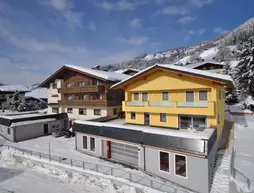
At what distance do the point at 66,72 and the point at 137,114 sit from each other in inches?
726

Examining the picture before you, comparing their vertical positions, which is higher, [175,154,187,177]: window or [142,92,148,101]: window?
[142,92,148,101]: window

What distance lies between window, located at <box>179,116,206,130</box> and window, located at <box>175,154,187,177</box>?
660 cm

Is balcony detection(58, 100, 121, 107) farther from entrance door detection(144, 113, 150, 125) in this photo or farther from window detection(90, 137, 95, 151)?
window detection(90, 137, 95, 151)

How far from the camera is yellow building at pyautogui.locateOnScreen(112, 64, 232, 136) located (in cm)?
1705

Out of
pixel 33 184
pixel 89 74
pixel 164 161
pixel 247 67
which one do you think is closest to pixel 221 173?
pixel 164 161

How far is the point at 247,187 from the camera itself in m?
9.70

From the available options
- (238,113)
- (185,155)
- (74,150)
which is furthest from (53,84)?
(238,113)

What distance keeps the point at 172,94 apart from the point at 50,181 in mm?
15036

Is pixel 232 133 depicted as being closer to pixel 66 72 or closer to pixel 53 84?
pixel 66 72

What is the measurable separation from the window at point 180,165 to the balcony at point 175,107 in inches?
250

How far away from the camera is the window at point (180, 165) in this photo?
1241cm

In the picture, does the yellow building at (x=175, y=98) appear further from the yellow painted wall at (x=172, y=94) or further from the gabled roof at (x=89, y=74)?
the gabled roof at (x=89, y=74)

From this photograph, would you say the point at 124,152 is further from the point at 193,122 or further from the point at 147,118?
the point at 193,122

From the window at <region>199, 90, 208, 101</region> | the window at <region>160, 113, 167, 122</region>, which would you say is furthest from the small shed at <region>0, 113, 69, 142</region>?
the window at <region>199, 90, 208, 101</region>
